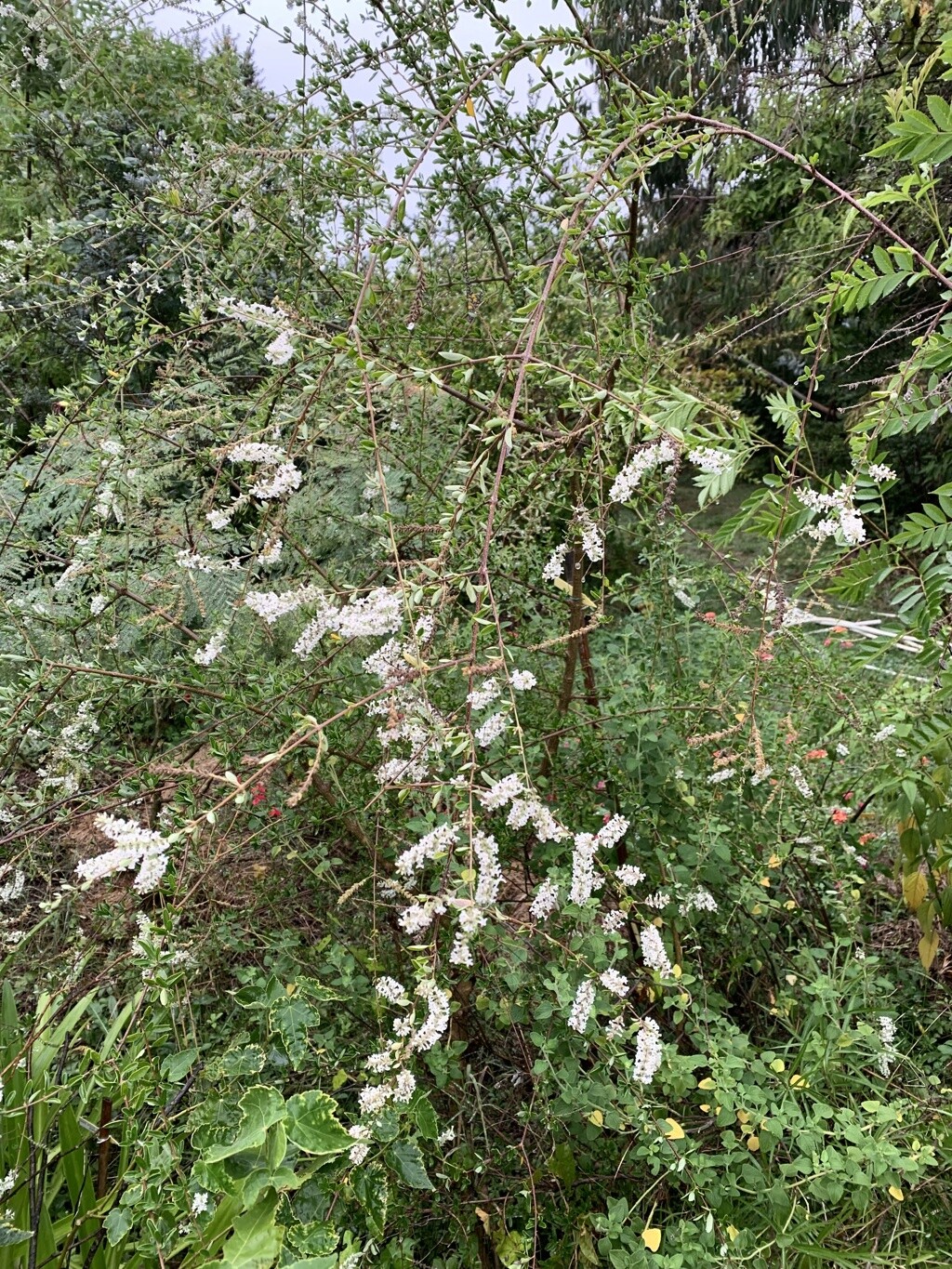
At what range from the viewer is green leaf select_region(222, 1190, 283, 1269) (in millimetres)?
949

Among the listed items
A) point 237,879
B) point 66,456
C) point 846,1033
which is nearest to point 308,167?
point 66,456

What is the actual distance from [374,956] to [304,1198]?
39 centimetres

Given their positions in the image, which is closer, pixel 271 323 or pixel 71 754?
pixel 271 323

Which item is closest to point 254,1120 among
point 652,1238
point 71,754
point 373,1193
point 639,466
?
point 373,1193

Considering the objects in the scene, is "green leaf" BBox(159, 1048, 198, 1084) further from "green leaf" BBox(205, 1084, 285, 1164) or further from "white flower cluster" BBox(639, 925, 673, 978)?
"white flower cluster" BBox(639, 925, 673, 978)

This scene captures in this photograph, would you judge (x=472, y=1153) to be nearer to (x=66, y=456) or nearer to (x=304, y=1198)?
(x=304, y=1198)

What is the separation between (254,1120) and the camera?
1.00 metres

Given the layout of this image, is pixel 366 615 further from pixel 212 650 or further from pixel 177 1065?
pixel 177 1065

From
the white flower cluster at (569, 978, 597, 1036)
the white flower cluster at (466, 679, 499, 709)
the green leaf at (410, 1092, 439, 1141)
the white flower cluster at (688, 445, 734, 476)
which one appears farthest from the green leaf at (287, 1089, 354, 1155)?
the white flower cluster at (688, 445, 734, 476)

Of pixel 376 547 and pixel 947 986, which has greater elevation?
pixel 376 547

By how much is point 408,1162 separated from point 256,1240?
266 millimetres

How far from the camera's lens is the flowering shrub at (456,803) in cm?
108

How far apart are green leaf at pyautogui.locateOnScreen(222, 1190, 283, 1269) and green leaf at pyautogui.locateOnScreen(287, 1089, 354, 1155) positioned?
0.08m

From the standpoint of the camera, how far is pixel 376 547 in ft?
5.52
